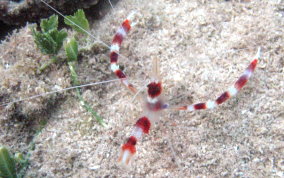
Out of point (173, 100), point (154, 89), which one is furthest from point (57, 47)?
point (173, 100)

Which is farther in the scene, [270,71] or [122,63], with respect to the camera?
[122,63]

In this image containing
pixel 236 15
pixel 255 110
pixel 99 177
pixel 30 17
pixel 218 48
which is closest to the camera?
pixel 99 177

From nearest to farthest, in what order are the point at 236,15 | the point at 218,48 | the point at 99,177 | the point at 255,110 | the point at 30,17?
the point at 99,177 → the point at 255,110 → the point at 218,48 → the point at 236,15 → the point at 30,17

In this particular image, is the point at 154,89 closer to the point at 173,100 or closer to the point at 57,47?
the point at 173,100

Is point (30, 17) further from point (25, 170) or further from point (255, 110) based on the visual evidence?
point (255, 110)

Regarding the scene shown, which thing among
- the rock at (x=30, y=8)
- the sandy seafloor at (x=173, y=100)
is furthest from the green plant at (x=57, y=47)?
the rock at (x=30, y=8)

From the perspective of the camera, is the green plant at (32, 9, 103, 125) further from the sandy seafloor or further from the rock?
the rock

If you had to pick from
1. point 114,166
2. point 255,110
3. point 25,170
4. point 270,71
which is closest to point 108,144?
point 114,166

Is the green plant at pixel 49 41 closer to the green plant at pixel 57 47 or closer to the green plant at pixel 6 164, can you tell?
the green plant at pixel 57 47
